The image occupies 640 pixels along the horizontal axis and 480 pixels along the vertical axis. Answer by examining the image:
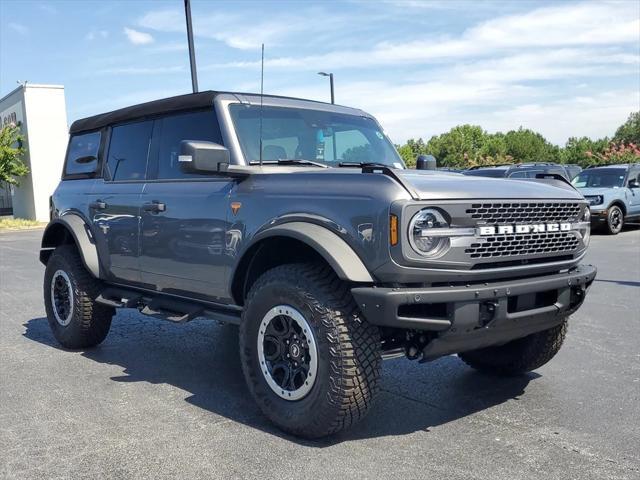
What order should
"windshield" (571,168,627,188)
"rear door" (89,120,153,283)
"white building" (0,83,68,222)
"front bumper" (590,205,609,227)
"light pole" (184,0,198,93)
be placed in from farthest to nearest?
"white building" (0,83,68,222), "windshield" (571,168,627,188), "front bumper" (590,205,609,227), "light pole" (184,0,198,93), "rear door" (89,120,153,283)

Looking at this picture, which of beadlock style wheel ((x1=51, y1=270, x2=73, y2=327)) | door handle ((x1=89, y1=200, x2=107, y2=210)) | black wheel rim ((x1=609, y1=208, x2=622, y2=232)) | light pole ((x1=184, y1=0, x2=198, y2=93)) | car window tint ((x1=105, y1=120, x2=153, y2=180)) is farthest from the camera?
black wheel rim ((x1=609, y1=208, x2=622, y2=232))

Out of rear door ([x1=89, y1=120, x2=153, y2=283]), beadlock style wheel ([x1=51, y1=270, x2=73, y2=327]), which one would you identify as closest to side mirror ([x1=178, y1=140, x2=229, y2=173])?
rear door ([x1=89, y1=120, x2=153, y2=283])

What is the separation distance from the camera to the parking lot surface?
11.1ft

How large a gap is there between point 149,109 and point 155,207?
92 centimetres

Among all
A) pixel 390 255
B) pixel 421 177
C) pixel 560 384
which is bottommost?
pixel 560 384

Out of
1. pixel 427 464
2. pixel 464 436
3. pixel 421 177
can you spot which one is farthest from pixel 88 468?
pixel 421 177

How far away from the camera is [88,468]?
340cm

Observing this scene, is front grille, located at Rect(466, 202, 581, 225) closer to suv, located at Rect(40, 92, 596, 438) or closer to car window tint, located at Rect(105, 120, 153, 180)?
suv, located at Rect(40, 92, 596, 438)

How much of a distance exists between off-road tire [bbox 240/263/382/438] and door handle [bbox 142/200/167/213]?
1360mm

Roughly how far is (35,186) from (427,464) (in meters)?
29.2

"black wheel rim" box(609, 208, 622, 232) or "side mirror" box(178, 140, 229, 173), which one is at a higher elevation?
"side mirror" box(178, 140, 229, 173)

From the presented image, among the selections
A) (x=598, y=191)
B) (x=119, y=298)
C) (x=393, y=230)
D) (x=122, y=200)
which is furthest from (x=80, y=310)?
(x=598, y=191)

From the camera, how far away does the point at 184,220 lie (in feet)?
15.0

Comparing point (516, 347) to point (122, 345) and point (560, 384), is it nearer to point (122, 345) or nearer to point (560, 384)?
point (560, 384)
